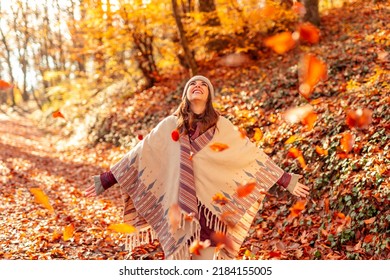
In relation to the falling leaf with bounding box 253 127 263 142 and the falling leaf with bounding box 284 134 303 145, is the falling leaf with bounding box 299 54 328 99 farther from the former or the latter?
the falling leaf with bounding box 284 134 303 145

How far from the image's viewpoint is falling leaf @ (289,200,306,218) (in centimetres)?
655

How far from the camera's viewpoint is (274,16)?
12406 millimetres

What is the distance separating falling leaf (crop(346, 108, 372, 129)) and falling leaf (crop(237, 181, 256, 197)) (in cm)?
295

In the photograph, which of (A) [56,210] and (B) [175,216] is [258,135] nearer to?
(A) [56,210]

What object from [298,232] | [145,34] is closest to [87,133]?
[145,34]

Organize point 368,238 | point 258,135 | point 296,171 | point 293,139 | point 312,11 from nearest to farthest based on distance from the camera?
point 368,238 → point 296,171 → point 293,139 → point 258,135 → point 312,11

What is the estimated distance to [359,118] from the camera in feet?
23.4

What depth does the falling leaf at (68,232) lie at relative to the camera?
6729mm

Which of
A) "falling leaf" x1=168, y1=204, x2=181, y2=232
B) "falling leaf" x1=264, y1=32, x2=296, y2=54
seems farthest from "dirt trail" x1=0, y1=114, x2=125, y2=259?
"falling leaf" x1=264, y1=32, x2=296, y2=54

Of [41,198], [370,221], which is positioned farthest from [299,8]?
[370,221]

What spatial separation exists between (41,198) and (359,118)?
19.7 ft

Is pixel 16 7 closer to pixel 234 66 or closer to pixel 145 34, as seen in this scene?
pixel 145 34

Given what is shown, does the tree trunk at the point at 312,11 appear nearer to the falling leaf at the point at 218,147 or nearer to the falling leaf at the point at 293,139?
the falling leaf at the point at 293,139

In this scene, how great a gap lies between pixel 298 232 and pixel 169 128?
2.61 m
